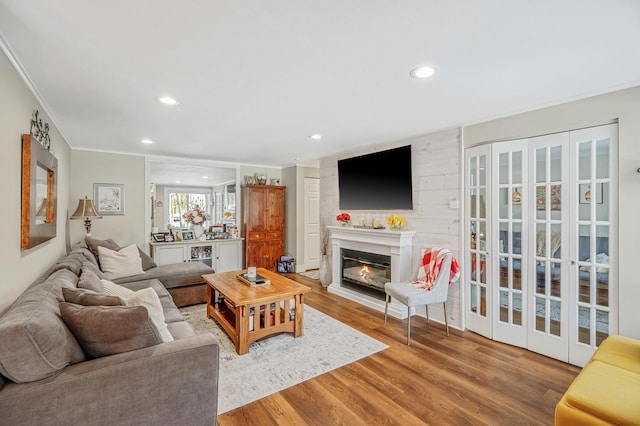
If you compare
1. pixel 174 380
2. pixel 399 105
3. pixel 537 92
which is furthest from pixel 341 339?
pixel 537 92

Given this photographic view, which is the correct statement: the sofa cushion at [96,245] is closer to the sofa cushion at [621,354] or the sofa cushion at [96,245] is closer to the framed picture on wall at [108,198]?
the framed picture on wall at [108,198]

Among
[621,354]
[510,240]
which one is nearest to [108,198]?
[510,240]

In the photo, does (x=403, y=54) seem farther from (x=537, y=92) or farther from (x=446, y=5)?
Answer: (x=537, y=92)

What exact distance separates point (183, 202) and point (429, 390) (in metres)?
5.29

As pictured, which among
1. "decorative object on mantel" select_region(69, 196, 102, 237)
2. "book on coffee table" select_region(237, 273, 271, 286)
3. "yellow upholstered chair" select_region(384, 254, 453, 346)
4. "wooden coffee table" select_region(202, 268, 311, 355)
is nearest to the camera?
"wooden coffee table" select_region(202, 268, 311, 355)

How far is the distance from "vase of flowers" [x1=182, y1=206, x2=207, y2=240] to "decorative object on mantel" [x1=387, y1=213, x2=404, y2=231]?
11.5 ft

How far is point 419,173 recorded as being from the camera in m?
3.78

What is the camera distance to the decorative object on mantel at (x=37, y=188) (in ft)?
6.45

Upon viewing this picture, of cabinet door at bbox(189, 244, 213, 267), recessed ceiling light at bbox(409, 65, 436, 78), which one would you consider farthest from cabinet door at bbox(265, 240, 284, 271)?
recessed ceiling light at bbox(409, 65, 436, 78)

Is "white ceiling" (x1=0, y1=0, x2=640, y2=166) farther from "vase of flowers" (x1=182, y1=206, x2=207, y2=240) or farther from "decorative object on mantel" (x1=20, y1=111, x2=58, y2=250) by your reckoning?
"vase of flowers" (x1=182, y1=206, x2=207, y2=240)

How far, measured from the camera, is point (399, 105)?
2676 mm

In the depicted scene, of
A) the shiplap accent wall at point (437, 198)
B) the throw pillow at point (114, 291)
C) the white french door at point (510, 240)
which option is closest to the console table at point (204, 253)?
the throw pillow at point (114, 291)

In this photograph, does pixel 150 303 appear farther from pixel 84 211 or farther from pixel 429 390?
pixel 84 211

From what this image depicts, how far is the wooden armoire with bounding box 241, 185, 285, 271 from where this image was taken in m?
5.98
